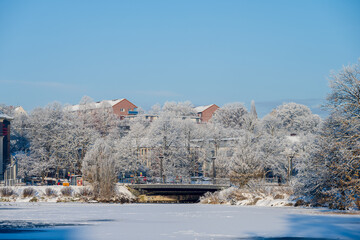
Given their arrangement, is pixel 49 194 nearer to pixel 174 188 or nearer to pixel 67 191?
pixel 67 191

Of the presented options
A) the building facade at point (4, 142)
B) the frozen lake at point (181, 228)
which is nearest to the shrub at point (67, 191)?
the building facade at point (4, 142)

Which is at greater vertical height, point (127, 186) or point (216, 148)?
point (216, 148)

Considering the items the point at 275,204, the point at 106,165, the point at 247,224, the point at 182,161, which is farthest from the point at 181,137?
the point at 247,224

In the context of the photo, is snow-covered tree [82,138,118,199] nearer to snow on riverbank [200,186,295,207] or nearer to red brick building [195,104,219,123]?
snow on riverbank [200,186,295,207]

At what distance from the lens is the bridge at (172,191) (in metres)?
53.4

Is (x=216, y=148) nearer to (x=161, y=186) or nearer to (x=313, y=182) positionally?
(x=161, y=186)

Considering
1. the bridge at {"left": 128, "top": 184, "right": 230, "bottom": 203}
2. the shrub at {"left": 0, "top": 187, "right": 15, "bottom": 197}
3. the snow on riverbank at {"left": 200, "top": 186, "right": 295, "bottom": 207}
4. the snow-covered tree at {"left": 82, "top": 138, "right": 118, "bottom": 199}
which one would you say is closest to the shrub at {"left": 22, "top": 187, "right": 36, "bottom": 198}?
the shrub at {"left": 0, "top": 187, "right": 15, "bottom": 197}

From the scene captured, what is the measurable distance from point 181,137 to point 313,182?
139ft

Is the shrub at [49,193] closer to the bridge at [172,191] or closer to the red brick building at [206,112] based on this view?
the bridge at [172,191]

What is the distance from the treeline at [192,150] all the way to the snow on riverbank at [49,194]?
1518mm

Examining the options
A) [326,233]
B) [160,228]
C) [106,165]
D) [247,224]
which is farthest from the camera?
[106,165]

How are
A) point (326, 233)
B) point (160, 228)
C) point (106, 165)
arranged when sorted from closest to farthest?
point (326, 233), point (160, 228), point (106, 165)

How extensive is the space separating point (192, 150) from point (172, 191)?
19.4m

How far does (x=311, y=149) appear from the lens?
3644 cm
